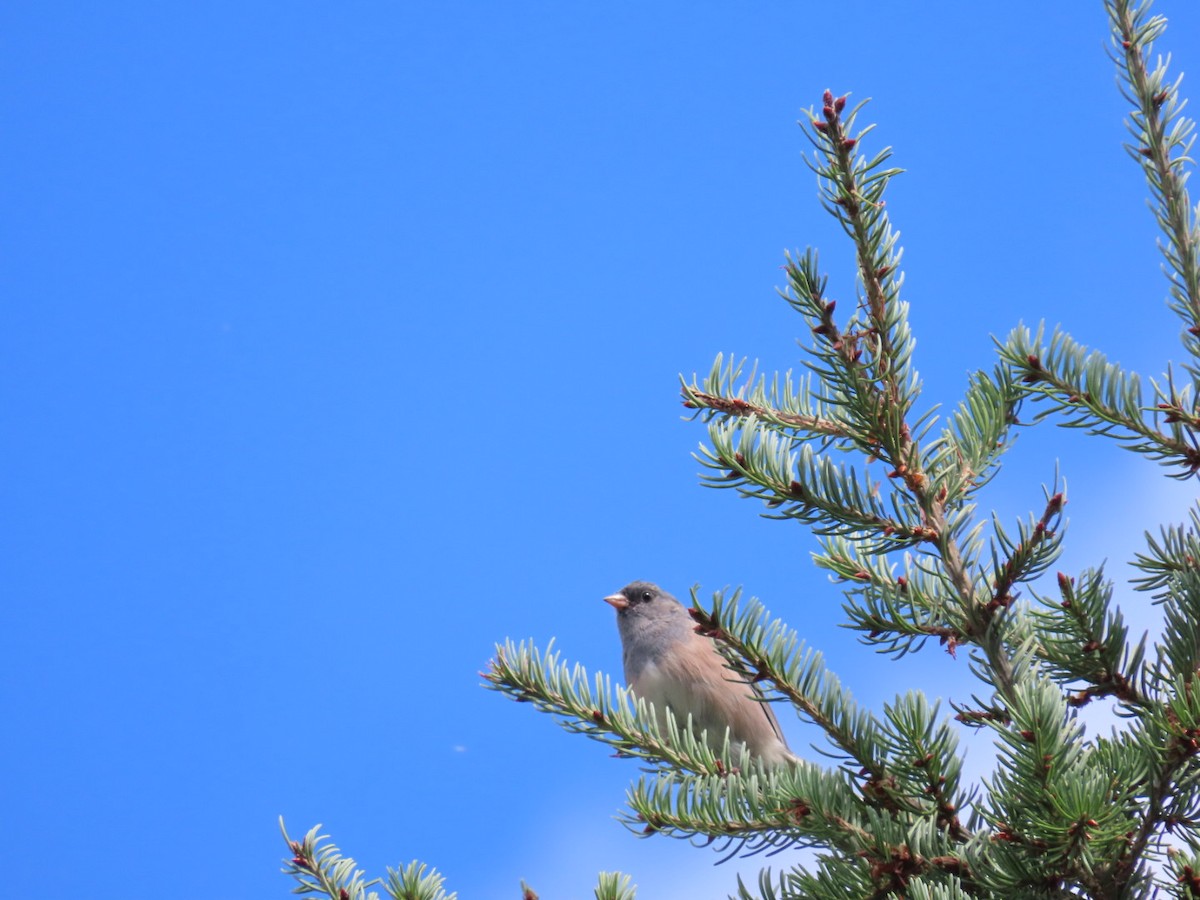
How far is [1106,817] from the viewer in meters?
1.17

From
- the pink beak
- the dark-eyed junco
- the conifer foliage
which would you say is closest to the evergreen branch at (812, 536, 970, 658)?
the conifer foliage

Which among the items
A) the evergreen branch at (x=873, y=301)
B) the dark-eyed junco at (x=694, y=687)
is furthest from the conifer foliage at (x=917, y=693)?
the dark-eyed junco at (x=694, y=687)

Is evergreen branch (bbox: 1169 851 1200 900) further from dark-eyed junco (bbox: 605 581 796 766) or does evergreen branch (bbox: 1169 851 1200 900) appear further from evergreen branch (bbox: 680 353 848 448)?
dark-eyed junco (bbox: 605 581 796 766)

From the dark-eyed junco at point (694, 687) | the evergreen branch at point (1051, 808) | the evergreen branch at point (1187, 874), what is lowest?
the evergreen branch at point (1187, 874)

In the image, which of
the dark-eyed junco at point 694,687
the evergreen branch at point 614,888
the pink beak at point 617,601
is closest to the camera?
the evergreen branch at point 614,888

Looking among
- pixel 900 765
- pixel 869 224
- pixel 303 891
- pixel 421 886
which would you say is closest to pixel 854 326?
pixel 869 224

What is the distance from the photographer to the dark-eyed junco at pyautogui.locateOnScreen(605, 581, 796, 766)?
117 inches

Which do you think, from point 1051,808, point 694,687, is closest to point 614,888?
point 1051,808

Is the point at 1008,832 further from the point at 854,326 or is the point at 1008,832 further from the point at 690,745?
the point at 854,326

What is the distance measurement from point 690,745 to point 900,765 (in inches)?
12.7

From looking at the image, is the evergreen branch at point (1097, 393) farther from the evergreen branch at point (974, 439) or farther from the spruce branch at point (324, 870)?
the spruce branch at point (324, 870)

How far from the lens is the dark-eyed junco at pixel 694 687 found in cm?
297

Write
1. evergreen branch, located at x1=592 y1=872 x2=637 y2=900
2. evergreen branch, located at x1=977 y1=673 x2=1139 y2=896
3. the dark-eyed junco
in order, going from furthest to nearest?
the dark-eyed junco
evergreen branch, located at x1=592 y1=872 x2=637 y2=900
evergreen branch, located at x1=977 y1=673 x2=1139 y2=896

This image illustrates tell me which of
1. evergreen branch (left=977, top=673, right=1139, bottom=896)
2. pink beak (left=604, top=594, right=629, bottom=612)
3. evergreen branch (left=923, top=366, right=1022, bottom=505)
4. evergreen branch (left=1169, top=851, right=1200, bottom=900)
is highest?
pink beak (left=604, top=594, right=629, bottom=612)
